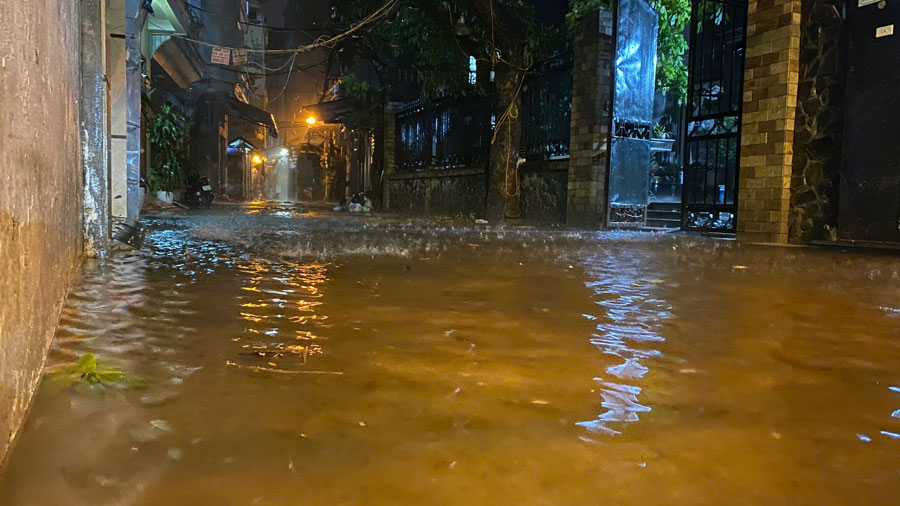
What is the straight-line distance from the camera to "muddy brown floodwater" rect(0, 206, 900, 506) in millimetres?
1338

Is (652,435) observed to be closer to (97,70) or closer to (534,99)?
(97,70)

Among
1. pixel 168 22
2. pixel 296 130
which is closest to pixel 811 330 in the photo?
pixel 168 22

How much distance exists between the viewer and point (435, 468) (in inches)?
55.5

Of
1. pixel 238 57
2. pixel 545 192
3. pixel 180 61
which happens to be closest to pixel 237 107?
pixel 180 61

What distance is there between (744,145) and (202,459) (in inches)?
325

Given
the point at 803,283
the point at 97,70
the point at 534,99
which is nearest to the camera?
the point at 803,283

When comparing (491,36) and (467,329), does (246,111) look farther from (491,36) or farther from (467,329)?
(467,329)

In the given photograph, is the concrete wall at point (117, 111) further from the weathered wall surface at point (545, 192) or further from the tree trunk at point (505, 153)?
the weathered wall surface at point (545, 192)

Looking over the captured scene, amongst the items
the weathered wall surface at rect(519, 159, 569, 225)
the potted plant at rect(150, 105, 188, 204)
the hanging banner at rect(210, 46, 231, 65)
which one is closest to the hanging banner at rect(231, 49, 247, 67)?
the hanging banner at rect(210, 46, 231, 65)

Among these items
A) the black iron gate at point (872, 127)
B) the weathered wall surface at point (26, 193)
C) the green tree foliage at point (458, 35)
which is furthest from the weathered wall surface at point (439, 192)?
the weathered wall surface at point (26, 193)

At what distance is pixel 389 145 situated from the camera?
19.8 metres

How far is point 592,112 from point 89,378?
9.78m

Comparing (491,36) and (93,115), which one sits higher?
(491,36)

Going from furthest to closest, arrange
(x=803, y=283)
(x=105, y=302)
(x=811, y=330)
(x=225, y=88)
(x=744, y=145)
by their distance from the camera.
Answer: (x=225, y=88)
(x=744, y=145)
(x=803, y=283)
(x=105, y=302)
(x=811, y=330)
